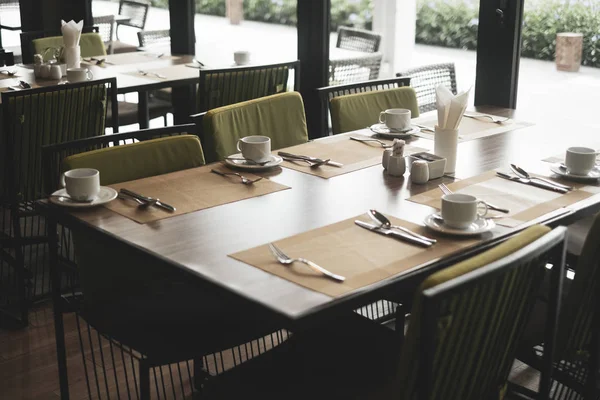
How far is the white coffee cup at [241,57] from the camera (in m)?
4.23

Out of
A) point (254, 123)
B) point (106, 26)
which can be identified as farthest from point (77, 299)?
point (106, 26)

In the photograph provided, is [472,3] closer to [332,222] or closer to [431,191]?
[431,191]

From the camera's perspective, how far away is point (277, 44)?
4.57 metres

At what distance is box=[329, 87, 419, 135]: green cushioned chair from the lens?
306cm

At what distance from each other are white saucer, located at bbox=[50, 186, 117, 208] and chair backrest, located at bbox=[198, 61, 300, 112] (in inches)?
56.9

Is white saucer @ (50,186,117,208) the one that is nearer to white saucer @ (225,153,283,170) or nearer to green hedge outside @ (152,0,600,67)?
white saucer @ (225,153,283,170)

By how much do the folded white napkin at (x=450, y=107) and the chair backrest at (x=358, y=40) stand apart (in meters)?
1.74

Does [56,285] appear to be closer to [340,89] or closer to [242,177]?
[242,177]

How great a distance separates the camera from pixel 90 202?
6.84 ft

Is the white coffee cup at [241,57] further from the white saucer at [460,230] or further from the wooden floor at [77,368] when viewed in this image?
the white saucer at [460,230]

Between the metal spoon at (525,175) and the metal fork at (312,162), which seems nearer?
the metal spoon at (525,175)

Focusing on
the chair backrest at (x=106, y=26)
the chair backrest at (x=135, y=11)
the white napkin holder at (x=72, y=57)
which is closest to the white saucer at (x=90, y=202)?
the white napkin holder at (x=72, y=57)

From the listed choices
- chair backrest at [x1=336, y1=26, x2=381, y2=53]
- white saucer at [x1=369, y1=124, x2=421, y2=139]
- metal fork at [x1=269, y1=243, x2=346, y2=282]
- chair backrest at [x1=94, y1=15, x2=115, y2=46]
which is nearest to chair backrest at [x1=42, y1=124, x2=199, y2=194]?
white saucer at [x1=369, y1=124, x2=421, y2=139]

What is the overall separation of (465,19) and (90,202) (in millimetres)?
2198
